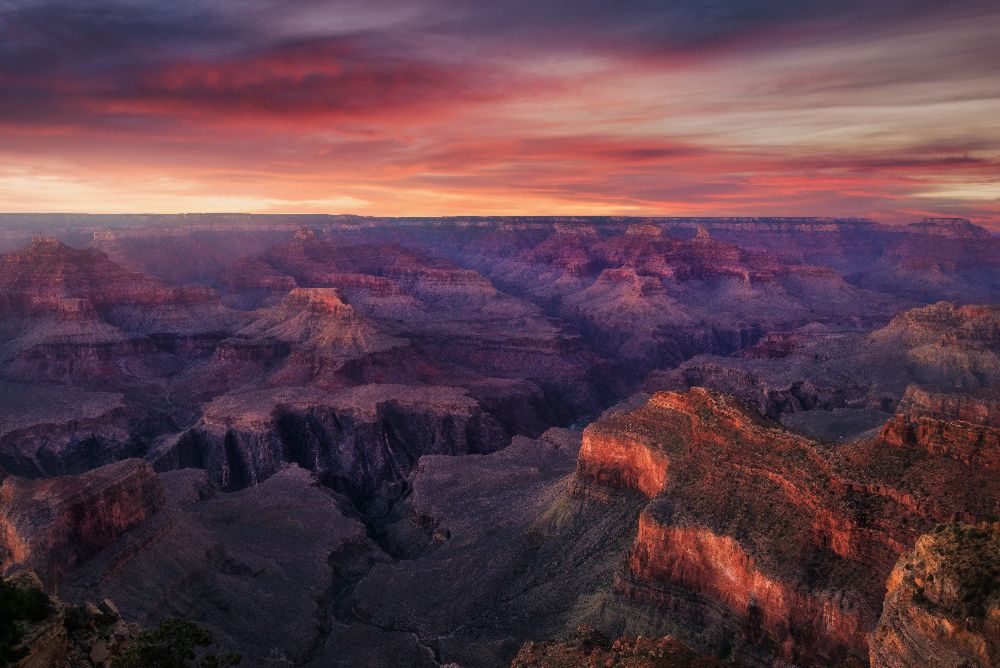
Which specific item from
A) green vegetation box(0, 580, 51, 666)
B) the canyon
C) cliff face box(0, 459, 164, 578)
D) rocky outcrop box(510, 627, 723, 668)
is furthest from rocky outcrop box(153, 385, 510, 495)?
green vegetation box(0, 580, 51, 666)

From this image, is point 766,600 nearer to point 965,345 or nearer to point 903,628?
point 903,628

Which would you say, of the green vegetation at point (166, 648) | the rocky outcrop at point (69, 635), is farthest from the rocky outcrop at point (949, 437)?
the rocky outcrop at point (69, 635)

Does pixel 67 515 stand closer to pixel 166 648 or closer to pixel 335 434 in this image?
pixel 166 648

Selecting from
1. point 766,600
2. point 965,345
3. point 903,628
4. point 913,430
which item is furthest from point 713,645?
point 965,345

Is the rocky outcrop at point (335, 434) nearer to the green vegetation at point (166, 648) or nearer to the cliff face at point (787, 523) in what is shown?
the cliff face at point (787, 523)

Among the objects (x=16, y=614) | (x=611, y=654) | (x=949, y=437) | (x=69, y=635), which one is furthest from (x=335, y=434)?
(x=949, y=437)

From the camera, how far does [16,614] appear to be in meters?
22.5

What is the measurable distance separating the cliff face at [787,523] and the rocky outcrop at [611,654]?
8526mm

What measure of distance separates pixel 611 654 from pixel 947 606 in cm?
1350

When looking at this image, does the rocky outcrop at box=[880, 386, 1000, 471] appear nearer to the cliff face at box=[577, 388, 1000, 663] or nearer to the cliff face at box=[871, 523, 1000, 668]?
the cliff face at box=[577, 388, 1000, 663]

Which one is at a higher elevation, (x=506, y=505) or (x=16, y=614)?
(x=16, y=614)

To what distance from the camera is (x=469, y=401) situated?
11606cm

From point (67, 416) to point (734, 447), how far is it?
3979 inches

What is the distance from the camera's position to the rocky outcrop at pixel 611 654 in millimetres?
26031
